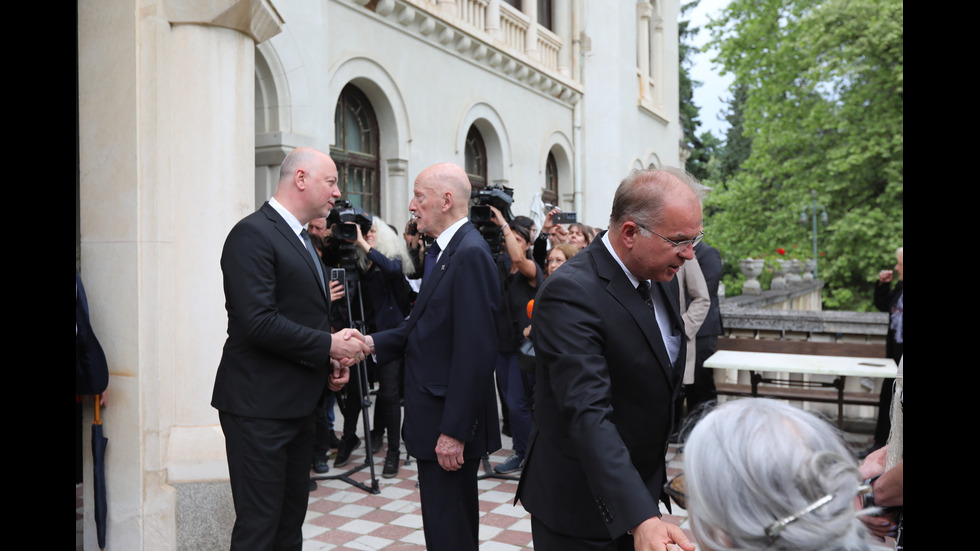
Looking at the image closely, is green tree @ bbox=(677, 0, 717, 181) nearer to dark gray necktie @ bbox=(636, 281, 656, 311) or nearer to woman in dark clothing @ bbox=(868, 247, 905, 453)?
woman in dark clothing @ bbox=(868, 247, 905, 453)

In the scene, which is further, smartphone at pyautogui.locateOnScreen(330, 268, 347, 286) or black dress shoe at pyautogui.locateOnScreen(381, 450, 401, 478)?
black dress shoe at pyautogui.locateOnScreen(381, 450, 401, 478)

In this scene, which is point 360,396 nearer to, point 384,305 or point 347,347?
point 384,305

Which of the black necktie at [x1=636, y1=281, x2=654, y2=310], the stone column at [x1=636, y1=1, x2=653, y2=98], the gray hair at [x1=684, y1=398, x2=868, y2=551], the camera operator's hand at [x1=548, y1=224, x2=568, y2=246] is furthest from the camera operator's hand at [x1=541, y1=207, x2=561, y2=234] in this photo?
the stone column at [x1=636, y1=1, x2=653, y2=98]

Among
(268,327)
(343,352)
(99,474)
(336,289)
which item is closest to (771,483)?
(268,327)

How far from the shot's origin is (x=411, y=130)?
1105 cm

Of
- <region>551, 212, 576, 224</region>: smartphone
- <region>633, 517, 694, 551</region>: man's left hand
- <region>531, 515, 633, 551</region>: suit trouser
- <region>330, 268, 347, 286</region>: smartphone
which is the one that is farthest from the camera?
<region>551, 212, 576, 224</region>: smartphone

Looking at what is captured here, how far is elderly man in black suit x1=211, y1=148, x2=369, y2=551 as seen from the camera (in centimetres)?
332

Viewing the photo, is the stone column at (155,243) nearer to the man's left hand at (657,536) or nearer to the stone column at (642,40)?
the man's left hand at (657,536)

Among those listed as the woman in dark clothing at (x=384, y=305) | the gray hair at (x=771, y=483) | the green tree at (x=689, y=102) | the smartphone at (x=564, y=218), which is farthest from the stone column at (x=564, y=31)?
the green tree at (x=689, y=102)

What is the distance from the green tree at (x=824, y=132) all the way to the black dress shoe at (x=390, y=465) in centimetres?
1748

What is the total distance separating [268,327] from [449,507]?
3.64 ft

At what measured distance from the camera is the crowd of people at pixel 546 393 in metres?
1.55

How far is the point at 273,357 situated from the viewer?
3.42 m

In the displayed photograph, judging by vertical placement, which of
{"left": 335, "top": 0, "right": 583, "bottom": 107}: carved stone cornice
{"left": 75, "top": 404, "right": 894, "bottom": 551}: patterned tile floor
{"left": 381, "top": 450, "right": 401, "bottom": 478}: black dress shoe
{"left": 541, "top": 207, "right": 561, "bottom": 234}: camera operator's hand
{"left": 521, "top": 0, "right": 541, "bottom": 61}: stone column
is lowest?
{"left": 75, "top": 404, "right": 894, "bottom": 551}: patterned tile floor
